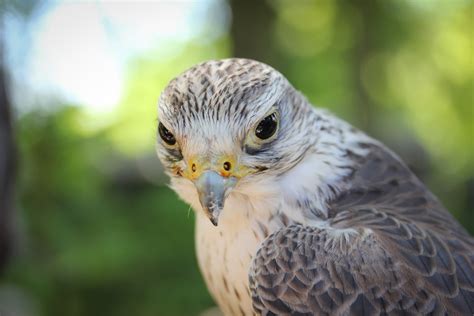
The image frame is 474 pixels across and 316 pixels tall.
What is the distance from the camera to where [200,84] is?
2447 mm

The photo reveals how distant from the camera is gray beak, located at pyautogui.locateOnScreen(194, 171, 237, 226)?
225cm

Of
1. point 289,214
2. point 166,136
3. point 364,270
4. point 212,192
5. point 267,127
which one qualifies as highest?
point 166,136

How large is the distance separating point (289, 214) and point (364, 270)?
0.45 meters

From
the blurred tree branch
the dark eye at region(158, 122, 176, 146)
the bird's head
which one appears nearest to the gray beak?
the bird's head

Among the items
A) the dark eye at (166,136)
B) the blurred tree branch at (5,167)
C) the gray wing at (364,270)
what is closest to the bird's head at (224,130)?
the dark eye at (166,136)

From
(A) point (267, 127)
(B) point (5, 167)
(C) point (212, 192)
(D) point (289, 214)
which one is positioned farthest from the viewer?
(B) point (5, 167)

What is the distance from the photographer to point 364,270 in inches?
93.0

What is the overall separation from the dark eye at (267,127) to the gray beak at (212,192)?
0.26 metres

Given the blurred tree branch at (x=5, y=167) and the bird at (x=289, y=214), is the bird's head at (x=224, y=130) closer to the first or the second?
the bird at (x=289, y=214)

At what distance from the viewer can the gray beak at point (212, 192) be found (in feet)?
7.37

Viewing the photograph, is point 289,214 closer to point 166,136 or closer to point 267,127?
point 267,127

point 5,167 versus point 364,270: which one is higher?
point 5,167

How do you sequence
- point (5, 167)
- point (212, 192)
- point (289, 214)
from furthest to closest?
point (5, 167) < point (289, 214) < point (212, 192)

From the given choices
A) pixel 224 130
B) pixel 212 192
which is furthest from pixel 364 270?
pixel 224 130
